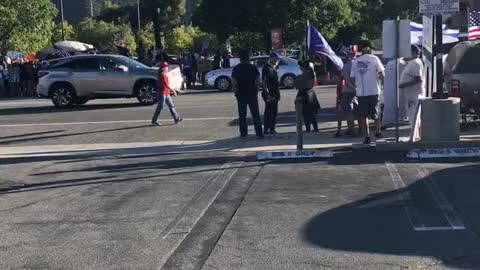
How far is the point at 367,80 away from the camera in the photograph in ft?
44.1

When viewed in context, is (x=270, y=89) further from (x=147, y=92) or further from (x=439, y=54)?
(x=147, y=92)

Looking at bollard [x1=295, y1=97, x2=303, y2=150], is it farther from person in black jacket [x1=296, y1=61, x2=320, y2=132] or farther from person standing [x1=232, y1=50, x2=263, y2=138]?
person in black jacket [x1=296, y1=61, x2=320, y2=132]

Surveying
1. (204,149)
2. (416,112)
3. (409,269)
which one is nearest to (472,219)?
(409,269)

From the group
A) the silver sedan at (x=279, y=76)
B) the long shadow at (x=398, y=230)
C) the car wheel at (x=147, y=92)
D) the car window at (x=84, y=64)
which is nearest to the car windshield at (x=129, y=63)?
the car wheel at (x=147, y=92)

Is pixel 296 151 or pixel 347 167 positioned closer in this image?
pixel 347 167

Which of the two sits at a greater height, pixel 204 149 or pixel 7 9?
pixel 7 9

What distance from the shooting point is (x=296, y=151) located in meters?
12.8

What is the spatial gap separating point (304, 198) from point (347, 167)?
246cm

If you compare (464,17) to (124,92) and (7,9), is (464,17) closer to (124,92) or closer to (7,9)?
(124,92)

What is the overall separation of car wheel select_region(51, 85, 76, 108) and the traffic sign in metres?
14.1

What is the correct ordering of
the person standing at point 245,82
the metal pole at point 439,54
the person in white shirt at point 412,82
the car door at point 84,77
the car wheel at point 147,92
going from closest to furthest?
the metal pole at point 439,54
the person in white shirt at point 412,82
the person standing at point 245,82
the car wheel at point 147,92
the car door at point 84,77

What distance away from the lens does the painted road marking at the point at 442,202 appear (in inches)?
305

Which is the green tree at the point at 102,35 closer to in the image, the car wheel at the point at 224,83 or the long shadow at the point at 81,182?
the car wheel at the point at 224,83

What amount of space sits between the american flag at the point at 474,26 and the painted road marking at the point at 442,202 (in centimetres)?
955
